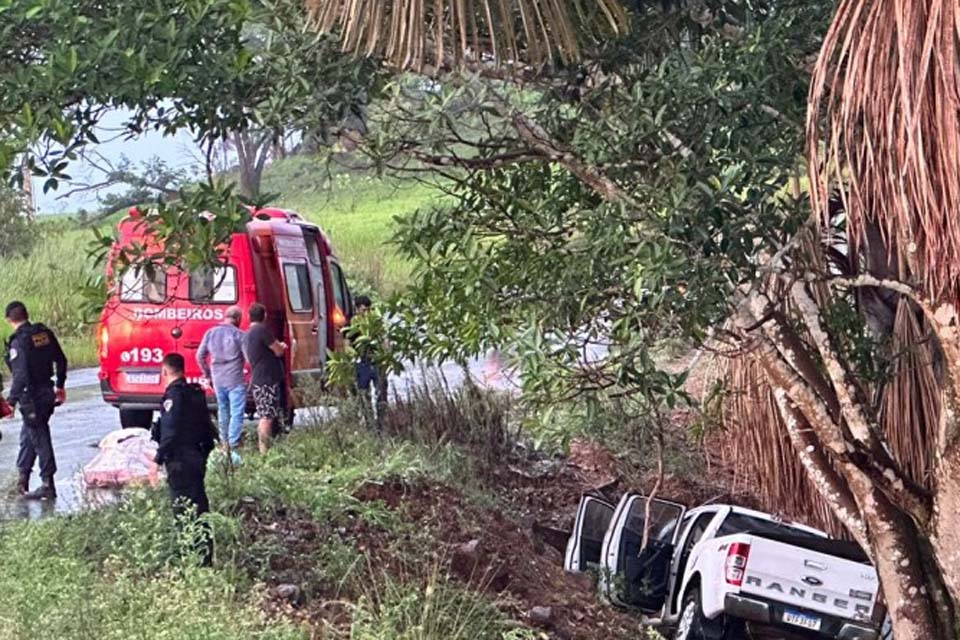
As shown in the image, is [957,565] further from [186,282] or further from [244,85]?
[186,282]

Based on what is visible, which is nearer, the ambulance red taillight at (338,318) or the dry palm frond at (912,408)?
the dry palm frond at (912,408)

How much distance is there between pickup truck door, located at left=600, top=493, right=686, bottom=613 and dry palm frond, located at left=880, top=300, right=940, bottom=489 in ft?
8.12

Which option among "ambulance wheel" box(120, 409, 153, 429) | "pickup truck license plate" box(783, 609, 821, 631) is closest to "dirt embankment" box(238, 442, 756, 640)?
"pickup truck license plate" box(783, 609, 821, 631)

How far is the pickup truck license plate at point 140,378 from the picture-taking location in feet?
51.9

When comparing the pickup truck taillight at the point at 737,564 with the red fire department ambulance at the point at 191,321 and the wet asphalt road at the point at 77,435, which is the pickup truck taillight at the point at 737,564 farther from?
the red fire department ambulance at the point at 191,321

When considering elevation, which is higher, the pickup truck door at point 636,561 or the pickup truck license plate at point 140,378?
the pickup truck license plate at point 140,378

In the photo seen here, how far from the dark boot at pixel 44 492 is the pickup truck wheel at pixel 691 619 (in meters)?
5.45

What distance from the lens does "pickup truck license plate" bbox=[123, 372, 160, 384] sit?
51.9ft

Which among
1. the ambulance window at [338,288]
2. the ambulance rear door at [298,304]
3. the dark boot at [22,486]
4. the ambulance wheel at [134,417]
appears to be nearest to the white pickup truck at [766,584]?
the dark boot at [22,486]

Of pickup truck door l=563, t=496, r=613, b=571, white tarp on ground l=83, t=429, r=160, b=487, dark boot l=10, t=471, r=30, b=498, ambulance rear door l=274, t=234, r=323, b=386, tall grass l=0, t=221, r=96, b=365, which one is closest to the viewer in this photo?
white tarp on ground l=83, t=429, r=160, b=487

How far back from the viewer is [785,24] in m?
6.93

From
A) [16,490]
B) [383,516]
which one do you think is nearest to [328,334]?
[16,490]

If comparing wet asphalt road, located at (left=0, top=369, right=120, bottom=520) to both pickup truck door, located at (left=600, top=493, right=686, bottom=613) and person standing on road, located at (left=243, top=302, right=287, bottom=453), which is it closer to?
person standing on road, located at (left=243, top=302, right=287, bottom=453)

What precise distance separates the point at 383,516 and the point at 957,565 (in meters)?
3.87
